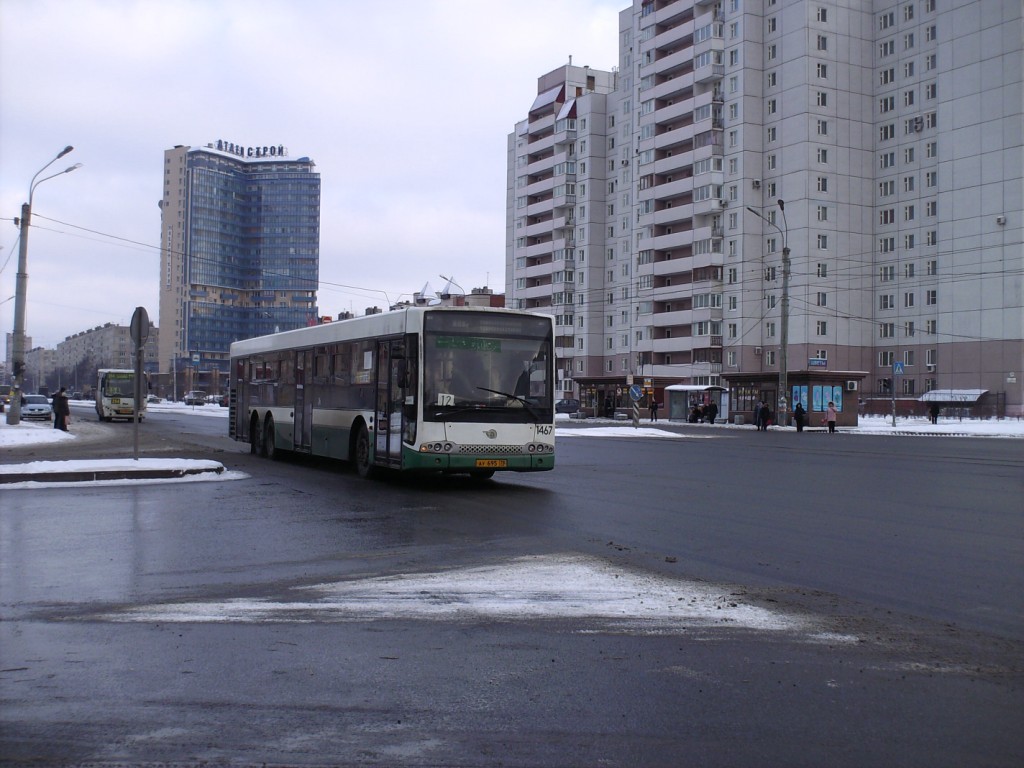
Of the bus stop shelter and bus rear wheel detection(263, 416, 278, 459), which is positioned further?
the bus stop shelter

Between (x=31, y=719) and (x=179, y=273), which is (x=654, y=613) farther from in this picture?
(x=179, y=273)

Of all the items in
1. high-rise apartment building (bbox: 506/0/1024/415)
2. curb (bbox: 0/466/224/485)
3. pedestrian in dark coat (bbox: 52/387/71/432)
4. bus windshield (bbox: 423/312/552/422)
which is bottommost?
curb (bbox: 0/466/224/485)

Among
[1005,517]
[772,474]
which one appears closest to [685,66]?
[772,474]

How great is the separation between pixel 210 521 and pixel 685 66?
83.2 meters

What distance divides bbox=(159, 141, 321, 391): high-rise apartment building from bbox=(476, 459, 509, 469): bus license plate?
254 feet

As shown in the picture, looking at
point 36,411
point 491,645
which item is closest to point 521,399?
point 491,645

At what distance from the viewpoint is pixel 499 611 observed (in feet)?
21.6

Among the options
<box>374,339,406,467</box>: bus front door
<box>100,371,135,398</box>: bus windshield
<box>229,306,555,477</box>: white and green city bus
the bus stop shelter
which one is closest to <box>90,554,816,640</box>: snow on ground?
<box>229,306,555,477</box>: white and green city bus

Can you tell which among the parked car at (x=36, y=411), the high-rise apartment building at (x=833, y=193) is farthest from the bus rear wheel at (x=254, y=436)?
the high-rise apartment building at (x=833, y=193)

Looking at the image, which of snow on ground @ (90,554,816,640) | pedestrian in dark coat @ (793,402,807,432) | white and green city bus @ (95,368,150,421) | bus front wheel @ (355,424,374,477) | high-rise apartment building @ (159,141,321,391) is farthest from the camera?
high-rise apartment building @ (159,141,321,391)

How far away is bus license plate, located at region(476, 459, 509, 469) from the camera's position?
15.0 m

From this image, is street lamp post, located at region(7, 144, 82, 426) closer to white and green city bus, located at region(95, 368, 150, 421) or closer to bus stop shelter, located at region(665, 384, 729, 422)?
white and green city bus, located at region(95, 368, 150, 421)

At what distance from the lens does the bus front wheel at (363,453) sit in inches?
663

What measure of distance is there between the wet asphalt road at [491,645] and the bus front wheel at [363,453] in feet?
14.7
